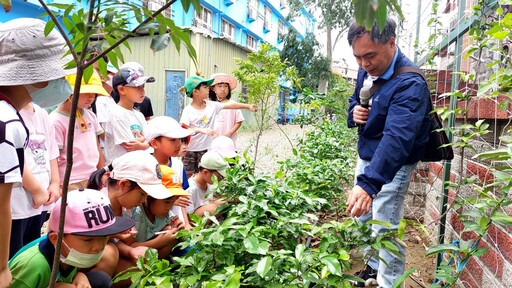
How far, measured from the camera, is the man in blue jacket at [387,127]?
201cm

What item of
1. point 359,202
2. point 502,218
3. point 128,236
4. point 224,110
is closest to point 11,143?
point 128,236

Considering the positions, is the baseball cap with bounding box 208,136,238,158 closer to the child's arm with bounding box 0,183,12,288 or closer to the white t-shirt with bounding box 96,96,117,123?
the white t-shirt with bounding box 96,96,117,123

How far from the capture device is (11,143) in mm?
1504

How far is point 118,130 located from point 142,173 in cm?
120

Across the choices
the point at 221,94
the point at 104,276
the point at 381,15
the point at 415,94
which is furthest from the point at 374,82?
the point at 221,94

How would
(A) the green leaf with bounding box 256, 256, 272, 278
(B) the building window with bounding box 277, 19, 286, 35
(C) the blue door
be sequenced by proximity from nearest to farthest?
(A) the green leaf with bounding box 256, 256, 272, 278 < (C) the blue door < (B) the building window with bounding box 277, 19, 286, 35

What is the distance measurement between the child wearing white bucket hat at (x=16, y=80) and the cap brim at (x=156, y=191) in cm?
68

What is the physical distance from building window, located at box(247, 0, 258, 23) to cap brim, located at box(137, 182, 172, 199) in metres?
25.8

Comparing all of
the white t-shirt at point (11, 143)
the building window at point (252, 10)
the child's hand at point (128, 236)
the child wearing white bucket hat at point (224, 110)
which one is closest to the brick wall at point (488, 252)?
the child's hand at point (128, 236)

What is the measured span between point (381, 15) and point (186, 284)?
1.14 metres

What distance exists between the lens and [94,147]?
9.57 feet

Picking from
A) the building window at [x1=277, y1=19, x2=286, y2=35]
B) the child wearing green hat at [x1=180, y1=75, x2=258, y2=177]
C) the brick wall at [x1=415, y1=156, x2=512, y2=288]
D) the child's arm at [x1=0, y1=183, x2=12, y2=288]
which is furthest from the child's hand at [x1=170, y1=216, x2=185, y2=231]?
the building window at [x1=277, y1=19, x2=286, y2=35]

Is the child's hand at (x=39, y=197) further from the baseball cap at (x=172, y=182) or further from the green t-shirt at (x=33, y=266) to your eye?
the baseball cap at (x=172, y=182)

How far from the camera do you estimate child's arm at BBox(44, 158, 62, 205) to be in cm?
236
